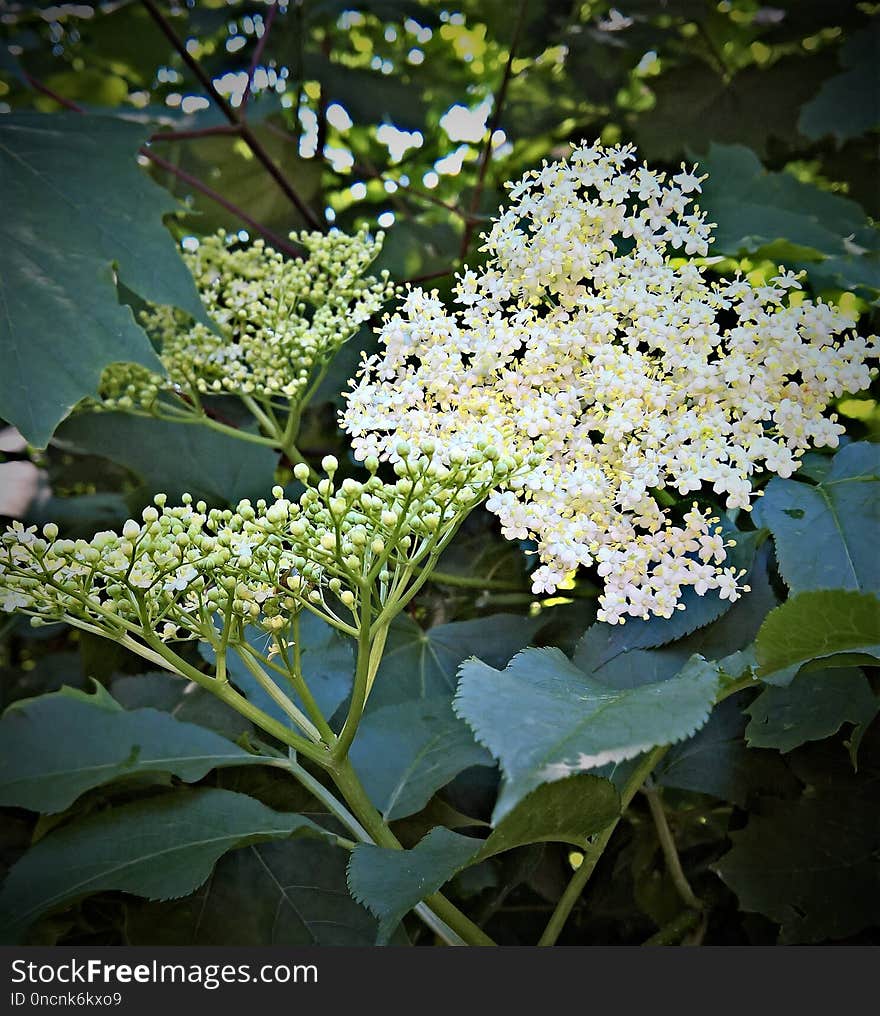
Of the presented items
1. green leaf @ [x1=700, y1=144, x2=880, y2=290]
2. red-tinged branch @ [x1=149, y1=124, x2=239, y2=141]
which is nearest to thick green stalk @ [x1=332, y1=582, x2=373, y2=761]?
green leaf @ [x1=700, y1=144, x2=880, y2=290]

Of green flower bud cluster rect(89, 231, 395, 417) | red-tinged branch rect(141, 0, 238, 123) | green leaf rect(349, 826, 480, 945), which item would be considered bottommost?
green leaf rect(349, 826, 480, 945)

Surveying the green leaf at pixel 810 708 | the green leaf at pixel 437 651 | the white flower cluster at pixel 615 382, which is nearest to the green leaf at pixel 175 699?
the green leaf at pixel 437 651

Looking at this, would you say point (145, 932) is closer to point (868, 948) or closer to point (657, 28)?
point (868, 948)

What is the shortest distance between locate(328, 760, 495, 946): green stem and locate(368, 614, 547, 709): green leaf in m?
0.09

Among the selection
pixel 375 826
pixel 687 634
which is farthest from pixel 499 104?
pixel 375 826

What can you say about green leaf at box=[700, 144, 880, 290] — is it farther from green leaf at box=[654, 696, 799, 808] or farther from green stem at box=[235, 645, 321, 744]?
green stem at box=[235, 645, 321, 744]

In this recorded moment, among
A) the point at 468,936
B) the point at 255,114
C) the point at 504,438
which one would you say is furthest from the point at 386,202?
the point at 468,936

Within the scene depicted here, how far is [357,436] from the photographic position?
1.89ft

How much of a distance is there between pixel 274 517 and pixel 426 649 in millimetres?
217

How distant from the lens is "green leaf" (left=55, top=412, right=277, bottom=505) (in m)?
0.69

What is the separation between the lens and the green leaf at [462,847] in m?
0.44

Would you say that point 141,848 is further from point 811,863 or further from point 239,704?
point 811,863

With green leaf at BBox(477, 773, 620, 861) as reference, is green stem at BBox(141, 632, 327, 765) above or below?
above

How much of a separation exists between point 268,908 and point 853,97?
0.73m
